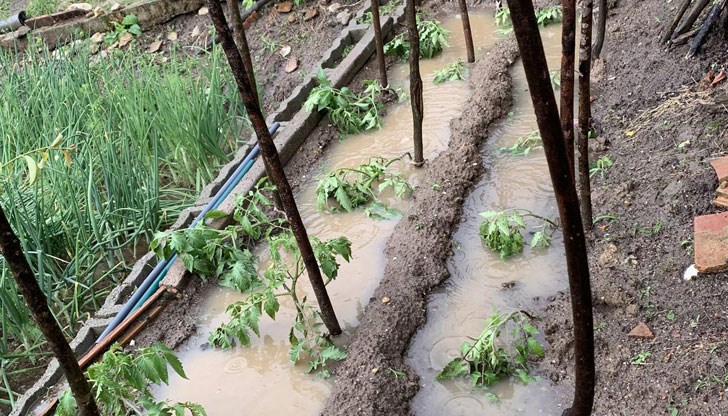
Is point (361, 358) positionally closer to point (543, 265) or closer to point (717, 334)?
point (543, 265)

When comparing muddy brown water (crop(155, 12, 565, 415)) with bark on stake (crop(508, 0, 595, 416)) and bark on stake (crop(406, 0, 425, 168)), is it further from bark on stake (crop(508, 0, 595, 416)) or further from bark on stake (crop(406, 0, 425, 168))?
Answer: bark on stake (crop(508, 0, 595, 416))

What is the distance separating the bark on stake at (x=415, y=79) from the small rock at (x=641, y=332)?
76.7 inches

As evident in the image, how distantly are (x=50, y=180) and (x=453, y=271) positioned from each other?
8.14 ft

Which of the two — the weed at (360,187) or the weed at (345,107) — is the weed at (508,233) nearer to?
the weed at (360,187)

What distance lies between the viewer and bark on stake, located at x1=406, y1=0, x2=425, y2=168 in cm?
390

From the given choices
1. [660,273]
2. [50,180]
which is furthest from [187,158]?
[660,273]

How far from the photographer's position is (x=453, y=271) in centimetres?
355

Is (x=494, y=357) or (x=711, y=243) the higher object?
(x=711, y=243)

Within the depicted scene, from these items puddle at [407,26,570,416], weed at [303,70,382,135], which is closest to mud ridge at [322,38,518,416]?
puddle at [407,26,570,416]

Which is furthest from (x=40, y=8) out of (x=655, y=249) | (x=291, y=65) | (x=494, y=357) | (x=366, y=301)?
(x=655, y=249)

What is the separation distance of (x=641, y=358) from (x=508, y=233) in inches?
40.4

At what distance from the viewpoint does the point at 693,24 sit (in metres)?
4.52

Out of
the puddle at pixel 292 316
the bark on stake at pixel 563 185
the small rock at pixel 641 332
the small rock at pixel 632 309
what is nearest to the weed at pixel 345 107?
the puddle at pixel 292 316

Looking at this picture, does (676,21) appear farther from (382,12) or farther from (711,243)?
(382,12)
